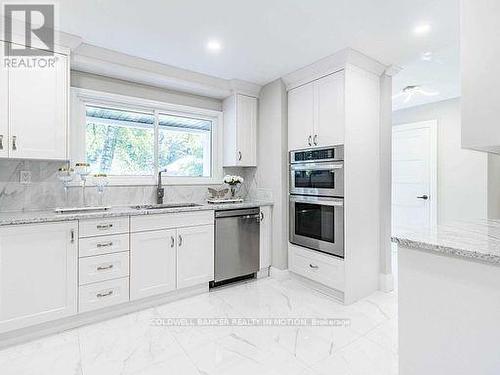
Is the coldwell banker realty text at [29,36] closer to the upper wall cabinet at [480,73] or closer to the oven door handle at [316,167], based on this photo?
the oven door handle at [316,167]

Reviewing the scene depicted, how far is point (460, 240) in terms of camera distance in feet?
3.80

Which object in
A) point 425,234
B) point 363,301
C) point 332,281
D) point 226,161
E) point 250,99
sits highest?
point 250,99

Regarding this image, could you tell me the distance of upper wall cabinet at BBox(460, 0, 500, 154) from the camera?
1.16m

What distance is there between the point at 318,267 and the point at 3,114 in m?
3.04

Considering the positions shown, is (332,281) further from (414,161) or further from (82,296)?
(414,161)

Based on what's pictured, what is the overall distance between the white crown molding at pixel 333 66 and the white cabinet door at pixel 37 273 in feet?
8.46

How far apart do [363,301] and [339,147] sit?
1511 mm

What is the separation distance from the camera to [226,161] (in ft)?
12.0

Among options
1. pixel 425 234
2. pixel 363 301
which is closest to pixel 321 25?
pixel 425 234

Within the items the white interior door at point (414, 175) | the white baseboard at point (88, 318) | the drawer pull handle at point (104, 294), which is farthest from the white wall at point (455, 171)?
the drawer pull handle at point (104, 294)

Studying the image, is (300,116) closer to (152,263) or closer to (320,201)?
(320,201)

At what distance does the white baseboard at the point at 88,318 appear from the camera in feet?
6.64

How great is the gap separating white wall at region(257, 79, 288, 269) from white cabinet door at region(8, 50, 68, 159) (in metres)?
2.09

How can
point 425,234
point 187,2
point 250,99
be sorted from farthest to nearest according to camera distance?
point 250,99
point 187,2
point 425,234
